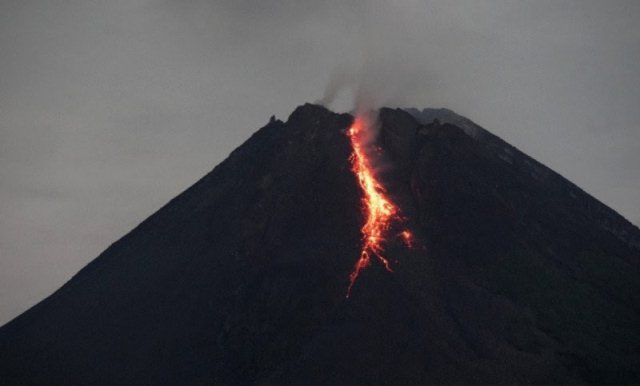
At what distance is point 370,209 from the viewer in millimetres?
64688

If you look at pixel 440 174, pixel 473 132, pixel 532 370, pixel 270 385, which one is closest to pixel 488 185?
pixel 440 174

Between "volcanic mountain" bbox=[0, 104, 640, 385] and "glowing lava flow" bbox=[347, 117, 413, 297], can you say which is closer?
"volcanic mountain" bbox=[0, 104, 640, 385]

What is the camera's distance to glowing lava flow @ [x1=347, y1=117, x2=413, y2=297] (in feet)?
195

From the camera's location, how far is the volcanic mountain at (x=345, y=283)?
52219mm

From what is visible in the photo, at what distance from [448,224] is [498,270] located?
21.8ft

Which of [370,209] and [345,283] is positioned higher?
[370,209]

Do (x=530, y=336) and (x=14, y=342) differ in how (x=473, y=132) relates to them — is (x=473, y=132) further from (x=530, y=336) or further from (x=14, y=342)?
(x=14, y=342)

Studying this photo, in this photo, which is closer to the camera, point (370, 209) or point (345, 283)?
point (345, 283)

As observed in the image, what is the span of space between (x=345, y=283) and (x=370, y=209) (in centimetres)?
1021

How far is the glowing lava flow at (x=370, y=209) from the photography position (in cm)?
5938

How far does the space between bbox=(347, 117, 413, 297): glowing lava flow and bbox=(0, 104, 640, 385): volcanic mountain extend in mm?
729

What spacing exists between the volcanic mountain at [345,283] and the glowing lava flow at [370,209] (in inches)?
28.7

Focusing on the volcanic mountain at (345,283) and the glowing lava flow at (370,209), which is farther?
the glowing lava flow at (370,209)

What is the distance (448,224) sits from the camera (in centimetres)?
6569
